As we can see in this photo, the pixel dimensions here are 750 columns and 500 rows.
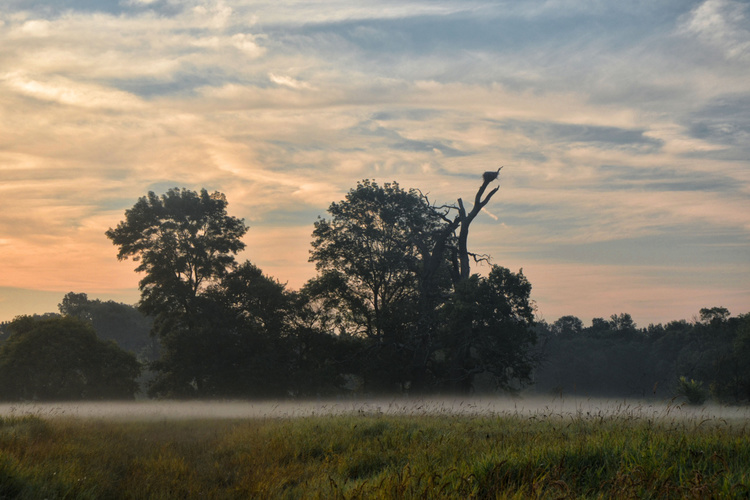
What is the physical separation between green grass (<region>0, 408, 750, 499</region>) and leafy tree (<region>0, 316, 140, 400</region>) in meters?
28.3

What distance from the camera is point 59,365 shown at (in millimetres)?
39312

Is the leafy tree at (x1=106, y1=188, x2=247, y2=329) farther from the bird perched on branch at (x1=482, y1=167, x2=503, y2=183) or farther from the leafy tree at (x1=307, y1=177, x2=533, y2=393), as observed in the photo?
the bird perched on branch at (x1=482, y1=167, x2=503, y2=183)

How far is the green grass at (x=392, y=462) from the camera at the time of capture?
6.80 metres

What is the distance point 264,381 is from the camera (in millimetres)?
39594

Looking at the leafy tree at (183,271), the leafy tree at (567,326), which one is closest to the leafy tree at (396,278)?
the leafy tree at (183,271)

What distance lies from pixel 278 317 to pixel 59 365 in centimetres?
1527

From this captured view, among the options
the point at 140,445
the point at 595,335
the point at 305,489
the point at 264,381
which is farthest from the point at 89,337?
the point at 595,335

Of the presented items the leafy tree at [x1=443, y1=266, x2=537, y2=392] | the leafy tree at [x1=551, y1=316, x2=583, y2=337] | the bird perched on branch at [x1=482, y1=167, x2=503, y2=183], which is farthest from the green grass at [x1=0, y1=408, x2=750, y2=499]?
the leafy tree at [x1=551, y1=316, x2=583, y2=337]

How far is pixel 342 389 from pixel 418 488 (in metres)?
35.7

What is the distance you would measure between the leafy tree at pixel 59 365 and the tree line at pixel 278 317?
75mm

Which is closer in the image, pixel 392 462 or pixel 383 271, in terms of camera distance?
pixel 392 462

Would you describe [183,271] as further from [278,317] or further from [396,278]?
[396,278]

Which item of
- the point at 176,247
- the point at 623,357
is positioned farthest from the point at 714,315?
the point at 176,247

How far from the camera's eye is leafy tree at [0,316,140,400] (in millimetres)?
38844
